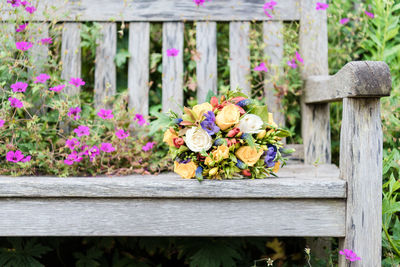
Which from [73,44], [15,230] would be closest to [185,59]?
[73,44]

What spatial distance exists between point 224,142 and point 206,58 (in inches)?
33.2

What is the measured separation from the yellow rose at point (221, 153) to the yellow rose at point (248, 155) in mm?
60

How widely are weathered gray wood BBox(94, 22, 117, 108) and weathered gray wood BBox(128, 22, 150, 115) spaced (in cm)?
8

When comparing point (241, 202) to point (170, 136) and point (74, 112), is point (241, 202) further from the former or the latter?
point (74, 112)

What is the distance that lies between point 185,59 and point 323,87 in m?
0.76

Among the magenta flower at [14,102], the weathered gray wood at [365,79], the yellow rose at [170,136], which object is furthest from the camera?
the magenta flower at [14,102]

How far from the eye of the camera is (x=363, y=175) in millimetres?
1427

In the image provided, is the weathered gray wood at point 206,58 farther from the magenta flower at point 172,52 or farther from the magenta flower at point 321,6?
the magenta flower at point 321,6

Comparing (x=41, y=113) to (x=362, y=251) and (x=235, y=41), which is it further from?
(x=362, y=251)

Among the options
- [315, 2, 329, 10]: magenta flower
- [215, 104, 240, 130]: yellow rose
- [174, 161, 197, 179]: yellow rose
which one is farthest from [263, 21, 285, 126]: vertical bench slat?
[174, 161, 197, 179]: yellow rose

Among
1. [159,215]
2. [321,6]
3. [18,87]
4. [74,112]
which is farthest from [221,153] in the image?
[321,6]

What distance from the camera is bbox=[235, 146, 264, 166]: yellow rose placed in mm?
1471

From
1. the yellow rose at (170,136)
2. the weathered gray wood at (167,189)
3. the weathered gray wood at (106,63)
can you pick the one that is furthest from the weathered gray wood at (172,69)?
the weathered gray wood at (167,189)

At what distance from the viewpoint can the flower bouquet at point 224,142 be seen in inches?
57.4
